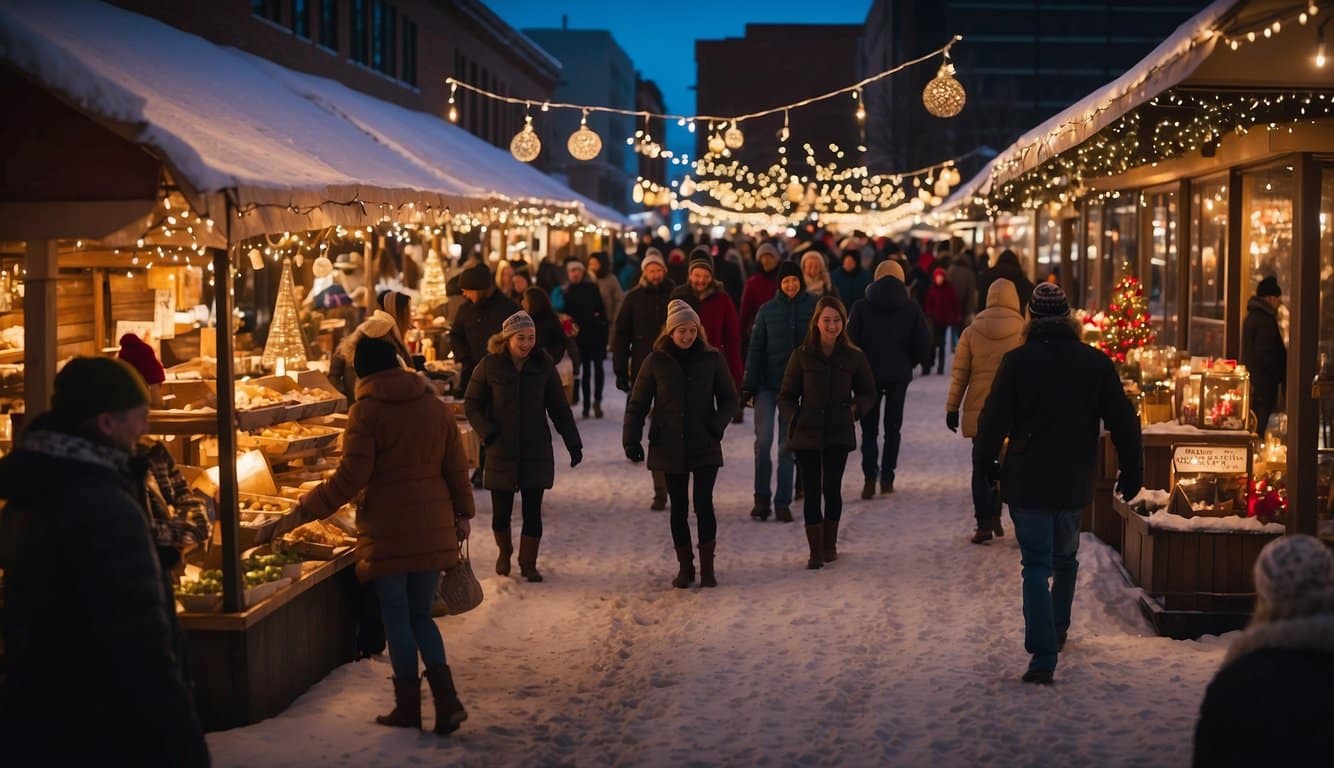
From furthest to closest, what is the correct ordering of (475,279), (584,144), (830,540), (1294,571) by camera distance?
(584,144) < (475,279) < (830,540) < (1294,571)

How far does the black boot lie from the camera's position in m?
6.81

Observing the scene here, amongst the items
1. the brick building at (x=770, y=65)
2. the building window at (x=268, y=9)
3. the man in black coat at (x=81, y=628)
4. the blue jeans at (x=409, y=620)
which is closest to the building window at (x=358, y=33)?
the building window at (x=268, y=9)

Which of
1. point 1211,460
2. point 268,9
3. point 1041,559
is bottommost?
point 1041,559

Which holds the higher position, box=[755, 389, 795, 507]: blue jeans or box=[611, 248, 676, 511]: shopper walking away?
box=[611, 248, 676, 511]: shopper walking away

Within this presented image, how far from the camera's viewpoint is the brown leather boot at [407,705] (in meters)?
6.84

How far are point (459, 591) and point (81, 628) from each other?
4.39 m

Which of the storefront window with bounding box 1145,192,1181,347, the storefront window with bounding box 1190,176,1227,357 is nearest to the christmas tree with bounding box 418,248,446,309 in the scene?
the storefront window with bounding box 1145,192,1181,347

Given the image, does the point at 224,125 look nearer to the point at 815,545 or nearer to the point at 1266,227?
the point at 815,545

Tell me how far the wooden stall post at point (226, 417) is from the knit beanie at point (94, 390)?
243 centimetres

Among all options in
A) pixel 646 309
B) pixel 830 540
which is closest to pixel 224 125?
pixel 830 540

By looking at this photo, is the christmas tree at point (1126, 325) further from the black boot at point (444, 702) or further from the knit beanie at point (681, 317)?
the black boot at point (444, 702)

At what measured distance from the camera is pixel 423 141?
59.7ft

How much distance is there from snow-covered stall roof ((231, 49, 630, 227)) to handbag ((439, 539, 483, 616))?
21.4ft

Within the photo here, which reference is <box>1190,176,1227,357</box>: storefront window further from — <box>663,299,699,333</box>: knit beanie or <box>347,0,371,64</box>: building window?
<box>347,0,371,64</box>: building window
